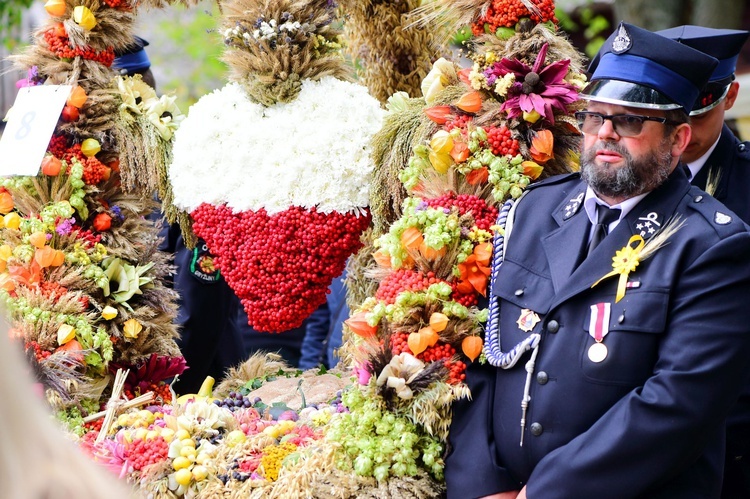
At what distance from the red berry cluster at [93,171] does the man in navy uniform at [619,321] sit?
1456 millimetres

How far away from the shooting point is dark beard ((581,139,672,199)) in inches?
96.2

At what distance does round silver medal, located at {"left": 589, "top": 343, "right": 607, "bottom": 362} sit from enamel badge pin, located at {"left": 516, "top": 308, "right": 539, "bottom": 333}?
20 cm

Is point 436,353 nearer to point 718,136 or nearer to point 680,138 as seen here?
point 680,138

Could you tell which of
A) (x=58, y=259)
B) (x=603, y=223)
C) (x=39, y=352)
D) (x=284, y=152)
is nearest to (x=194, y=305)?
(x=58, y=259)

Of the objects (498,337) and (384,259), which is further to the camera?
(384,259)

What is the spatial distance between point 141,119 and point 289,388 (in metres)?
1.08

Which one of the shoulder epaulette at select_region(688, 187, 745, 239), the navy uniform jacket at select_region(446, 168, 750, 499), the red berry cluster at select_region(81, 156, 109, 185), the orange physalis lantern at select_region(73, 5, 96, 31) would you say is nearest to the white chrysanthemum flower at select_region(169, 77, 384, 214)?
the red berry cluster at select_region(81, 156, 109, 185)

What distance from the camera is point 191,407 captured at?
296 centimetres

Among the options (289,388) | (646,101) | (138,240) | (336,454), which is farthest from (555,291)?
(138,240)

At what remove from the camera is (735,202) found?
113 inches

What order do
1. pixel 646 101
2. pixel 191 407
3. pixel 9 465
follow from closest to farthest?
1. pixel 9 465
2. pixel 646 101
3. pixel 191 407

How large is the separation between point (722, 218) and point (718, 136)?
663 mm

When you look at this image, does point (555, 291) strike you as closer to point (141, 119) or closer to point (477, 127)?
point (477, 127)

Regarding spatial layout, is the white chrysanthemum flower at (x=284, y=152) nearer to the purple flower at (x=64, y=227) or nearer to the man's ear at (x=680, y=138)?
the purple flower at (x=64, y=227)
